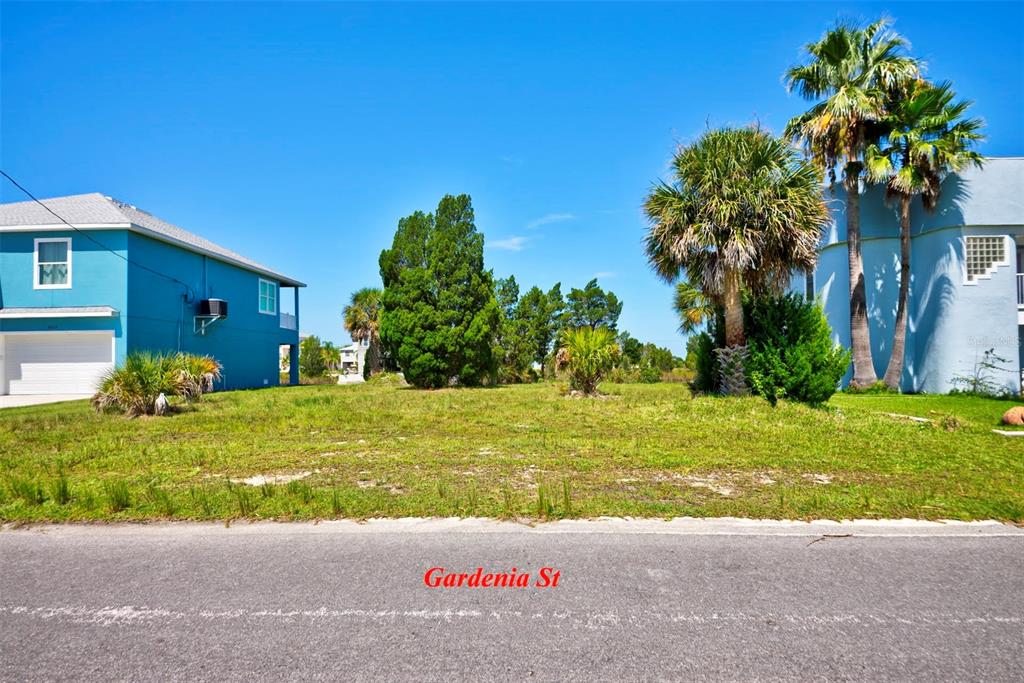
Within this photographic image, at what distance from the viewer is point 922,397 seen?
64.5 ft

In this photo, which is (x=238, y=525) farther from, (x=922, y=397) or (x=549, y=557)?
(x=922, y=397)

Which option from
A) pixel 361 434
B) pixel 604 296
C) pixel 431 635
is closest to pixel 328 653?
pixel 431 635

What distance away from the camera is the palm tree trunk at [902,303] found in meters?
21.0

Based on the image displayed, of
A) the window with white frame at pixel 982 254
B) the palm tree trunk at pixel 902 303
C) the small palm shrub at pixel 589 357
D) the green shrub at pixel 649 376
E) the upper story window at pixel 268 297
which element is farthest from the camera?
the green shrub at pixel 649 376

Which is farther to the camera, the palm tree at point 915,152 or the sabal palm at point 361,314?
the sabal palm at point 361,314

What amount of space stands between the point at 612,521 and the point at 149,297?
22549mm

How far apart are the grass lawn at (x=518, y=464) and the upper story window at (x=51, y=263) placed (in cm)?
973

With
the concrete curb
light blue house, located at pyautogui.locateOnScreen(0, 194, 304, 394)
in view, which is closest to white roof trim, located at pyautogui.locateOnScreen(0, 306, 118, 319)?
light blue house, located at pyautogui.locateOnScreen(0, 194, 304, 394)

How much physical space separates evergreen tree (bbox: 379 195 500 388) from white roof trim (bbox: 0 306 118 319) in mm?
10450

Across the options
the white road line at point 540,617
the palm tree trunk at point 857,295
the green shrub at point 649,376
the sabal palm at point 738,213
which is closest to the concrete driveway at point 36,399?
the white road line at point 540,617

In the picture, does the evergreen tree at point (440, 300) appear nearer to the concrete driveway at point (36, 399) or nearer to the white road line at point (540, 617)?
the concrete driveway at point (36, 399)

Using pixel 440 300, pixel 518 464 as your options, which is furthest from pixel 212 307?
pixel 518 464

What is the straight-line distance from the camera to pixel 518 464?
798 cm

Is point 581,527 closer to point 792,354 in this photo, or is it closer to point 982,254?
point 792,354
